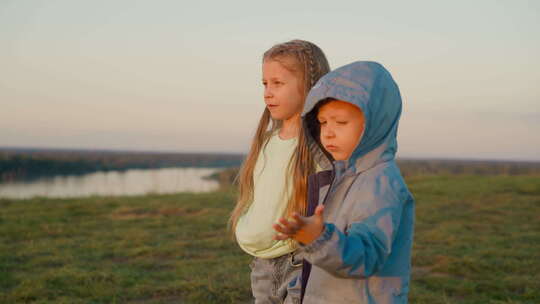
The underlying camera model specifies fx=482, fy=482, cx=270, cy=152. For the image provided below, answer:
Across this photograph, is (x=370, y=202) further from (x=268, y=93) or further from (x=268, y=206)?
(x=268, y=93)

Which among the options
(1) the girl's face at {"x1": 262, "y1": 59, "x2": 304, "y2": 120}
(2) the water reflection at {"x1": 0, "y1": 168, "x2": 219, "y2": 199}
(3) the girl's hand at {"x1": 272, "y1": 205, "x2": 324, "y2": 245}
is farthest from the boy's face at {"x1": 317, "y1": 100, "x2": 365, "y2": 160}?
(2) the water reflection at {"x1": 0, "y1": 168, "x2": 219, "y2": 199}

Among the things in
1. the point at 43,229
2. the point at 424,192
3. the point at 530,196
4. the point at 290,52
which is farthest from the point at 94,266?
the point at 530,196

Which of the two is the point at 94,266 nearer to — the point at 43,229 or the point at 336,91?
the point at 43,229

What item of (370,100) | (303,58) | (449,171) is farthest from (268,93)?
(449,171)

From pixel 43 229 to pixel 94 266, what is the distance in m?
2.45

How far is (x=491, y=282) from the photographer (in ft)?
14.7

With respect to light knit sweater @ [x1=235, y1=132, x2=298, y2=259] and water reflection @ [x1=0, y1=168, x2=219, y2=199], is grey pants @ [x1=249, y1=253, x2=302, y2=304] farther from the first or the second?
water reflection @ [x1=0, y1=168, x2=219, y2=199]

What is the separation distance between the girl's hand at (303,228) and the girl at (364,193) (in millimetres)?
40

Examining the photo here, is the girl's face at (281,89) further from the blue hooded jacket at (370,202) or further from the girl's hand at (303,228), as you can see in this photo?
the girl's hand at (303,228)

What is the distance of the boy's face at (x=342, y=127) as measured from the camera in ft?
5.71

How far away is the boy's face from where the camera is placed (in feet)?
5.71

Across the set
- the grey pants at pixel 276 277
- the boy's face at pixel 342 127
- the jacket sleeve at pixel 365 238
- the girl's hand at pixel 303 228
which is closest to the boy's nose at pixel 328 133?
the boy's face at pixel 342 127

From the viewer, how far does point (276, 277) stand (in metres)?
2.36

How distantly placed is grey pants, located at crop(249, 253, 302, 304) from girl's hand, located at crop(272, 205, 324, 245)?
1.00 m
